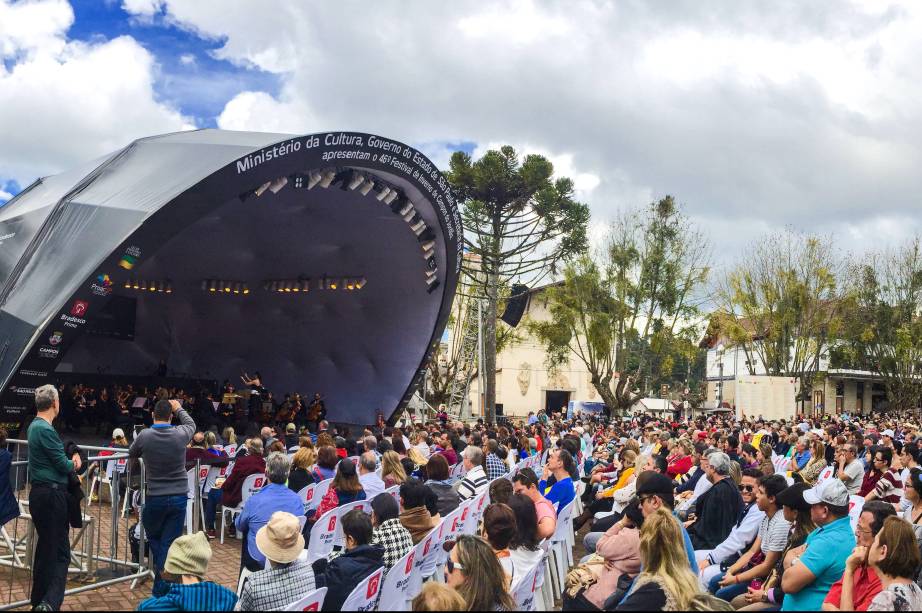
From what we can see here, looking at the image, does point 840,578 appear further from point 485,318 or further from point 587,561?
point 485,318

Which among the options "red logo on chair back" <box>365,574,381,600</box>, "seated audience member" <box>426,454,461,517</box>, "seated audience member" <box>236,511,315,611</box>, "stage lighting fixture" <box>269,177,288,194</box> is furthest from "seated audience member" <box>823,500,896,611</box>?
"stage lighting fixture" <box>269,177,288,194</box>

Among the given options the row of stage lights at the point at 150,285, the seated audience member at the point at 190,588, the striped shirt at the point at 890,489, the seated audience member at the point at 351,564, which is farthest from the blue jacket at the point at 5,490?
the row of stage lights at the point at 150,285

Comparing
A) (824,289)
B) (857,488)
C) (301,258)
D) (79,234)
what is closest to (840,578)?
(857,488)

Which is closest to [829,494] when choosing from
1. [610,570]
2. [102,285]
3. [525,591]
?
[610,570]

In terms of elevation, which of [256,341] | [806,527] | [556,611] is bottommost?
[556,611]

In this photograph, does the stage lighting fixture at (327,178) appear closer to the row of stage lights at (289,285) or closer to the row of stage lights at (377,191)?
Answer: the row of stage lights at (377,191)

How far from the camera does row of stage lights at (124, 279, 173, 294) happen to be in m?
23.2

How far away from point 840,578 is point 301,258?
763 inches

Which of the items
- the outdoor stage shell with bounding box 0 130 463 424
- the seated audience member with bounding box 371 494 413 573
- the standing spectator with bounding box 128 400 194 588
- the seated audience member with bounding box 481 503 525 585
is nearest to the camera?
the seated audience member with bounding box 481 503 525 585

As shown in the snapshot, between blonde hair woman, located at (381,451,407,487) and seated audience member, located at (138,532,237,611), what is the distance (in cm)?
385

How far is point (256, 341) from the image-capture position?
24797 mm

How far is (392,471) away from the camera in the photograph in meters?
8.07

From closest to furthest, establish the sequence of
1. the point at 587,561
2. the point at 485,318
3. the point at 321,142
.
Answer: the point at 587,561 < the point at 321,142 < the point at 485,318

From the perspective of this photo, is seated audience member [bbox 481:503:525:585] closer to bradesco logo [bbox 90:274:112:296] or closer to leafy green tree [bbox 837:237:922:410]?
bradesco logo [bbox 90:274:112:296]
